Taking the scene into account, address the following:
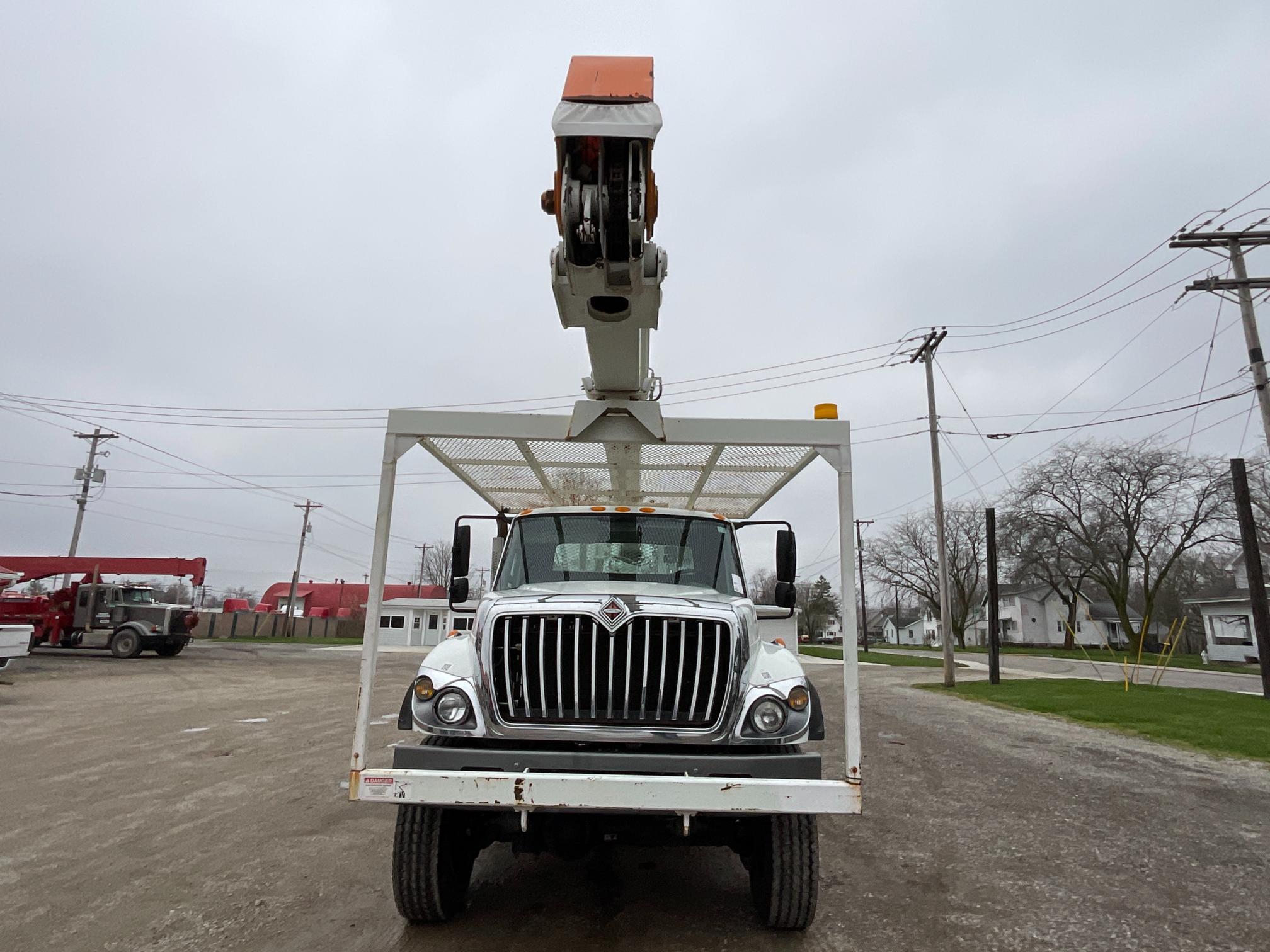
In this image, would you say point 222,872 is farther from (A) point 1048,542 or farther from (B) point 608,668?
(A) point 1048,542

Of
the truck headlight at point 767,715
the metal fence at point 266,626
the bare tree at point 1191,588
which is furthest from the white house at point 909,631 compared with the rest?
the truck headlight at point 767,715

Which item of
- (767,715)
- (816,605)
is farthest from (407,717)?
(816,605)

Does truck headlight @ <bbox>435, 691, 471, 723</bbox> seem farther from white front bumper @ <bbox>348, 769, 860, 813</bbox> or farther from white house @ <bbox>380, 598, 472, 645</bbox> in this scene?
white house @ <bbox>380, 598, 472, 645</bbox>

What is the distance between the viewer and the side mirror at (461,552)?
4660 millimetres

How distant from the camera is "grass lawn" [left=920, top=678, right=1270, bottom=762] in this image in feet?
31.4

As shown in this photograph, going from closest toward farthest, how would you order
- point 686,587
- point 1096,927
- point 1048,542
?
1. point 1096,927
2. point 686,587
3. point 1048,542

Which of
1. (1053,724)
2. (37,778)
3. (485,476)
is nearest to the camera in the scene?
(485,476)

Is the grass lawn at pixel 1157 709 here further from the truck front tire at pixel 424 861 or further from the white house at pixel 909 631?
the white house at pixel 909 631

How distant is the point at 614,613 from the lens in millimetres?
3480

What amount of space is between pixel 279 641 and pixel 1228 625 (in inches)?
2151

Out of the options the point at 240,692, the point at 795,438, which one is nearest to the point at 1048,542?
the point at 240,692

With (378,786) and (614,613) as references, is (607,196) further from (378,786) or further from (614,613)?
(378,786)

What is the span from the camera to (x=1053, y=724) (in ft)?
38.1

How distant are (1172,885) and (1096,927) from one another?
3.38 feet
